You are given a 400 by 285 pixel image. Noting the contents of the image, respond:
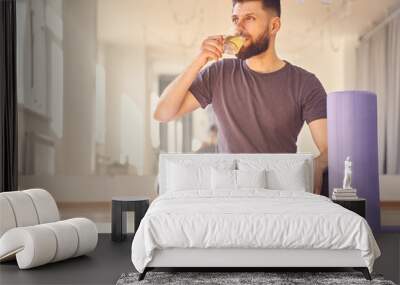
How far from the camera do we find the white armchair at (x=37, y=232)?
402 centimetres

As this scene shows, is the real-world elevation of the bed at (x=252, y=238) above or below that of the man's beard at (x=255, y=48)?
below

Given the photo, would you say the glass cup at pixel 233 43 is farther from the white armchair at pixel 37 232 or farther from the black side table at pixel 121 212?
the white armchair at pixel 37 232

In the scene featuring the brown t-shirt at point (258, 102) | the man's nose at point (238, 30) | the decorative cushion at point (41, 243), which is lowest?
the decorative cushion at point (41, 243)

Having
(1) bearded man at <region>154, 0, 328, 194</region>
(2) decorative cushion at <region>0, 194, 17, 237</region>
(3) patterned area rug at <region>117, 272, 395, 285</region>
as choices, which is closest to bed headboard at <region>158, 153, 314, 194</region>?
(1) bearded man at <region>154, 0, 328, 194</region>

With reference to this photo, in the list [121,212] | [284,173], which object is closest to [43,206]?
[121,212]

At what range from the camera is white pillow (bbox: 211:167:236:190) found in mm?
5367

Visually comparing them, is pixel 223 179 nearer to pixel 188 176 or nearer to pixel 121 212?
pixel 188 176

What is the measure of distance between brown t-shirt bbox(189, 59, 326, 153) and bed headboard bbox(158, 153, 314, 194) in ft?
0.81

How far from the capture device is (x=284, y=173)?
555 centimetres

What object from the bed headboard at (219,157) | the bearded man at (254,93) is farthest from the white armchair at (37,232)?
→ the bearded man at (254,93)

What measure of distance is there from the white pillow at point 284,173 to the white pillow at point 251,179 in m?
0.13

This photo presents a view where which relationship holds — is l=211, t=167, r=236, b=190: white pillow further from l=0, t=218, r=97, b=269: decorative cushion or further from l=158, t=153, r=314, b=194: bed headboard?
l=0, t=218, r=97, b=269: decorative cushion

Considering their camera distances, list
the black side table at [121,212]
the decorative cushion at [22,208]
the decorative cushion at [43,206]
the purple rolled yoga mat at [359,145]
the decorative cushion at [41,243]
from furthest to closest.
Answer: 1. the purple rolled yoga mat at [359,145]
2. the black side table at [121,212]
3. the decorative cushion at [43,206]
4. the decorative cushion at [22,208]
5. the decorative cushion at [41,243]

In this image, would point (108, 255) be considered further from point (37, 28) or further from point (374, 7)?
point (374, 7)
